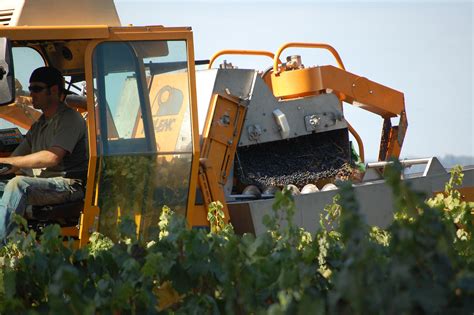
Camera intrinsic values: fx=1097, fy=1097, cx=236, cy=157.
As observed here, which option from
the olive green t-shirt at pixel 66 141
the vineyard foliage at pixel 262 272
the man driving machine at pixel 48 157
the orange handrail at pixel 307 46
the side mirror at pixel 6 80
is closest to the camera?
the vineyard foliage at pixel 262 272

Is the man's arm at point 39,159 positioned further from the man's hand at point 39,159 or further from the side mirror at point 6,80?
the side mirror at point 6,80

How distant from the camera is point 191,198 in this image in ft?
26.8

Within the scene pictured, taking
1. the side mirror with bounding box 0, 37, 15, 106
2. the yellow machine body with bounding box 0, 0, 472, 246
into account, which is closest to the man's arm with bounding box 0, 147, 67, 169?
the yellow machine body with bounding box 0, 0, 472, 246

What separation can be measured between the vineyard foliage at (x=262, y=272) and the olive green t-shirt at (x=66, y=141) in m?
1.27

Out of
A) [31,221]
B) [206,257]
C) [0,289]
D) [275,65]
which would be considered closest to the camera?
[206,257]

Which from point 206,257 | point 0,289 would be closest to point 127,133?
point 0,289

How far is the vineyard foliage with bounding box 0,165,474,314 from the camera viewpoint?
388 cm

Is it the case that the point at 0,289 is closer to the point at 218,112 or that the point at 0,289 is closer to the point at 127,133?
the point at 127,133

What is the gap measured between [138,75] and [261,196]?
5.61 feet

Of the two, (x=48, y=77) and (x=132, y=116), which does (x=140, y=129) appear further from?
(x=48, y=77)

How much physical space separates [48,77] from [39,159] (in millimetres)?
686

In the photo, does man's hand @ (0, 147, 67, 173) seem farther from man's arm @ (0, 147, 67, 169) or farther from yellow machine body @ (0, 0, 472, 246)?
yellow machine body @ (0, 0, 472, 246)

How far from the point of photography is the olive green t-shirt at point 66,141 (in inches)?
315

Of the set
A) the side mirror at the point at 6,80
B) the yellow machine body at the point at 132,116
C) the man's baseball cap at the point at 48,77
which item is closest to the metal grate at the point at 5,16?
the yellow machine body at the point at 132,116
